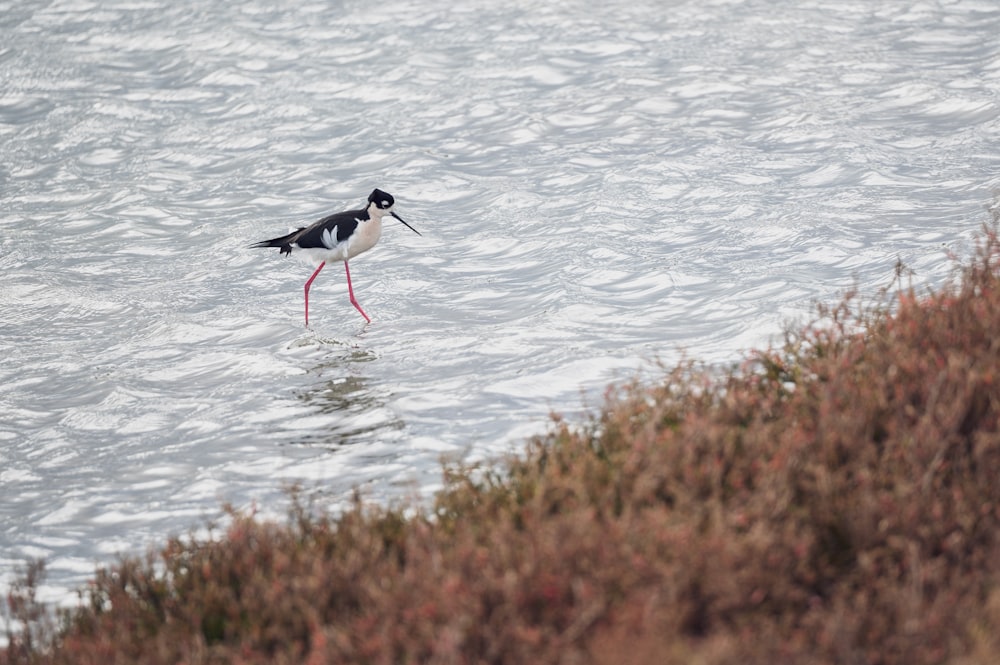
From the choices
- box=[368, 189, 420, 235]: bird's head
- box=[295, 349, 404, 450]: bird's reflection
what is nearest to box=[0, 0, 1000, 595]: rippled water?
box=[295, 349, 404, 450]: bird's reflection

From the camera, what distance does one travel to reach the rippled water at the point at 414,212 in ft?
26.4

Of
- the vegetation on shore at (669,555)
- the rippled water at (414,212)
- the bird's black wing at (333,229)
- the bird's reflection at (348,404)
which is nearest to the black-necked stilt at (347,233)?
the bird's black wing at (333,229)

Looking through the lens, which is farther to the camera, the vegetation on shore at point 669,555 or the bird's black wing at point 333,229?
the bird's black wing at point 333,229

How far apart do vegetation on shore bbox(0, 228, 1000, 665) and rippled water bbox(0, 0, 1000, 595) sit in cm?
158

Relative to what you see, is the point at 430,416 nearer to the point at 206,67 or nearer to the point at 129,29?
the point at 206,67

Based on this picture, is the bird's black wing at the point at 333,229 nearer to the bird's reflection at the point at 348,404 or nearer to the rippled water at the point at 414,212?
the rippled water at the point at 414,212

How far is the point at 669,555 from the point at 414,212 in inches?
381

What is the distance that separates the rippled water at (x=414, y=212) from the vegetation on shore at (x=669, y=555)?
1.58 m

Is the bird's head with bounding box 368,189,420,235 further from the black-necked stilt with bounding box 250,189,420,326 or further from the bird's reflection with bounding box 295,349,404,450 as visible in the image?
the bird's reflection with bounding box 295,349,404,450

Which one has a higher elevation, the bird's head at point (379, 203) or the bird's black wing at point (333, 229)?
the bird's head at point (379, 203)

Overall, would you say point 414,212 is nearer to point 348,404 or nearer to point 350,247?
point 350,247

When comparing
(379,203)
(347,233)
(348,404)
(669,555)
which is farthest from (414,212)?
(669,555)

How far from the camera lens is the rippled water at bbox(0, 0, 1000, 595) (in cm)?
804

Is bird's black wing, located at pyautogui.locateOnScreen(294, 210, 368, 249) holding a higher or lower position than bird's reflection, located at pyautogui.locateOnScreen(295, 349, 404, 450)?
higher
